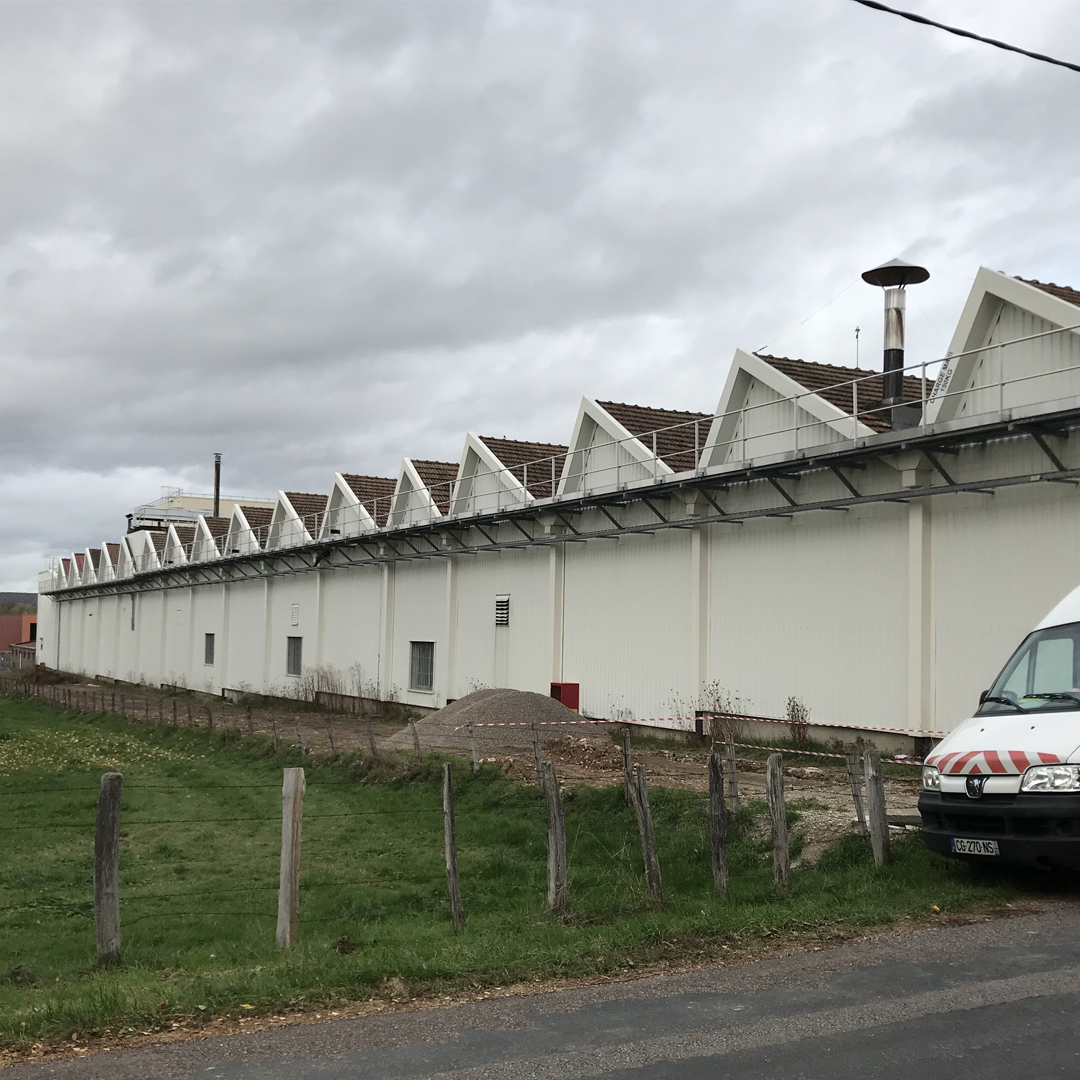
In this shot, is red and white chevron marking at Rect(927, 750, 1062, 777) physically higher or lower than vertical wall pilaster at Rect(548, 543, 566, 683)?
lower

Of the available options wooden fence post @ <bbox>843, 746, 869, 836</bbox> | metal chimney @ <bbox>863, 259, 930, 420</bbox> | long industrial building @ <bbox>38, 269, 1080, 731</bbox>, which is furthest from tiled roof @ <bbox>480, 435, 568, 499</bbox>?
wooden fence post @ <bbox>843, 746, 869, 836</bbox>

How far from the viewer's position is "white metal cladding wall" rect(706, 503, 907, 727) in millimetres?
18922

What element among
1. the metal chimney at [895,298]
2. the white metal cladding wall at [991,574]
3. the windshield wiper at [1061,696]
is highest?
the metal chimney at [895,298]

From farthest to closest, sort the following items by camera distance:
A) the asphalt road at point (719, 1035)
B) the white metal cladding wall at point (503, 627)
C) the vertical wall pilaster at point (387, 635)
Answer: the vertical wall pilaster at point (387, 635) < the white metal cladding wall at point (503, 627) < the asphalt road at point (719, 1035)

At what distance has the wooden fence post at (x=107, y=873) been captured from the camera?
778cm

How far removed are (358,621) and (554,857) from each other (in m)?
29.2

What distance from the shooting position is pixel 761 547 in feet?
71.8

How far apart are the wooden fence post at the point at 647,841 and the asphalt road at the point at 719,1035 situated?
212 centimetres

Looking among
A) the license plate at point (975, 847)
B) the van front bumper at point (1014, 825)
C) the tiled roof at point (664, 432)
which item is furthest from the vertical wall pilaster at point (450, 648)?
the license plate at point (975, 847)

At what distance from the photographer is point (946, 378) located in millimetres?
18578

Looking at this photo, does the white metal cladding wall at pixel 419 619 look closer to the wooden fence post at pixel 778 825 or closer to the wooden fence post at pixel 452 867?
the wooden fence post at pixel 778 825

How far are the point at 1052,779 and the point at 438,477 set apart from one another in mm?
30544

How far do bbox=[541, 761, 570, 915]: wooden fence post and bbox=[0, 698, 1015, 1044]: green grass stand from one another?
0.58ft

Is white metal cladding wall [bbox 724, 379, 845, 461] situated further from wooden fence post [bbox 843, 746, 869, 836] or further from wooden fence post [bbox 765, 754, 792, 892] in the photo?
wooden fence post [bbox 765, 754, 792, 892]
